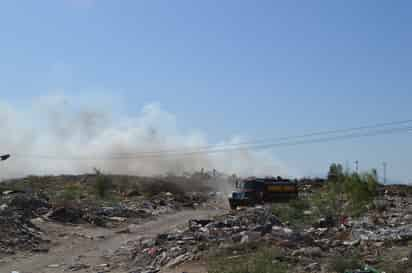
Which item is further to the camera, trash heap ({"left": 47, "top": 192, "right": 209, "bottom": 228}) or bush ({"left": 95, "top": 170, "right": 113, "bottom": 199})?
bush ({"left": 95, "top": 170, "right": 113, "bottom": 199})

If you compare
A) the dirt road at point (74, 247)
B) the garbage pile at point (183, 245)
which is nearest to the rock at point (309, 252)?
the garbage pile at point (183, 245)

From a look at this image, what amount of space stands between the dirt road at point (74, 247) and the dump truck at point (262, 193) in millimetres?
8114

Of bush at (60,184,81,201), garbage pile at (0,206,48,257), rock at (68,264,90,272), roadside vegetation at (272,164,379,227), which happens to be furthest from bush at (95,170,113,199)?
rock at (68,264,90,272)

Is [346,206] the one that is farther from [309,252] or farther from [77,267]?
[77,267]

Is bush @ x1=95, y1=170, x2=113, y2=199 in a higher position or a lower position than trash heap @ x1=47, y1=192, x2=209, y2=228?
higher

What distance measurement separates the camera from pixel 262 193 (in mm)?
33156

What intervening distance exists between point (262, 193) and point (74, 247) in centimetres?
1758

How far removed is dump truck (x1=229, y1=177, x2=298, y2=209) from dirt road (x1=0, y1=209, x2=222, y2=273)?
8.11 metres

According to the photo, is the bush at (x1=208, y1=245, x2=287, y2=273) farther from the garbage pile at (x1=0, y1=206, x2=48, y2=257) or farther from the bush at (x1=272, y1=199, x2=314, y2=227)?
the bush at (x1=272, y1=199, x2=314, y2=227)

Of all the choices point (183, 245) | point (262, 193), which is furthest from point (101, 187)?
point (183, 245)

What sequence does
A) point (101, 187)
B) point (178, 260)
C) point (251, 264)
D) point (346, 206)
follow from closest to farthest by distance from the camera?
point (251, 264) → point (178, 260) → point (346, 206) → point (101, 187)

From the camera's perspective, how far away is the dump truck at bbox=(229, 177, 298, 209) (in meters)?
32.8

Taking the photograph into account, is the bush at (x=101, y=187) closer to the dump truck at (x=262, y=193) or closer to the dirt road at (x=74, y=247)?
the dump truck at (x=262, y=193)

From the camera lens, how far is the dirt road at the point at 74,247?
44.7 ft
